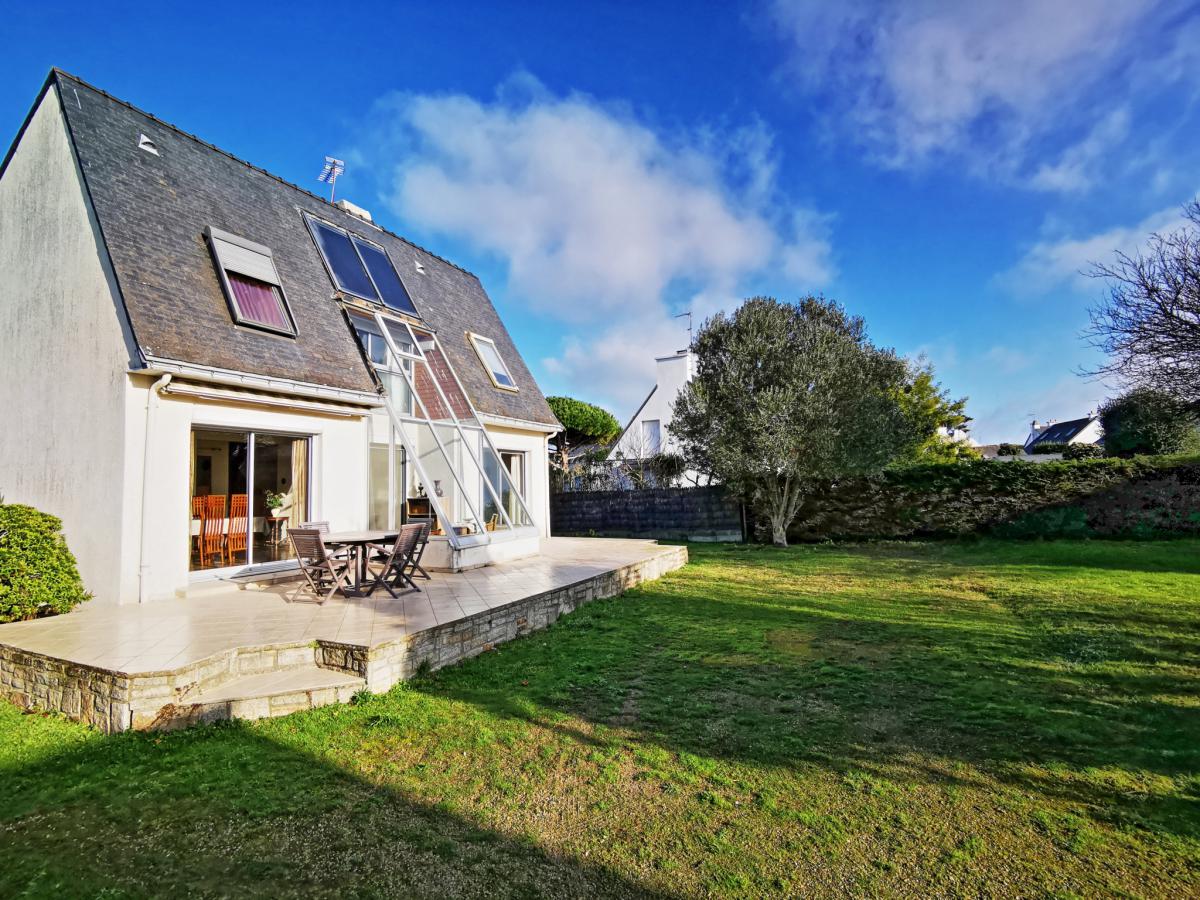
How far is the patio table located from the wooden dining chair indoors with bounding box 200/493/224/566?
218cm

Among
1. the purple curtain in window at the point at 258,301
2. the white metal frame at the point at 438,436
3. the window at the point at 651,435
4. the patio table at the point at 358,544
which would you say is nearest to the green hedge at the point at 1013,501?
the window at the point at 651,435

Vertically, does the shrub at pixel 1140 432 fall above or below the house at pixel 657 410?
below

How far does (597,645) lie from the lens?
730 centimetres

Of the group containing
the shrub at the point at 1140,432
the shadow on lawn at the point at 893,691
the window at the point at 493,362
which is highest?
the window at the point at 493,362

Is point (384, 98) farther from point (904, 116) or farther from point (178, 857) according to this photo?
point (178, 857)

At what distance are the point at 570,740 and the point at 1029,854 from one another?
2928 millimetres

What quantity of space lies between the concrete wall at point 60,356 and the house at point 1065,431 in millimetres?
53285

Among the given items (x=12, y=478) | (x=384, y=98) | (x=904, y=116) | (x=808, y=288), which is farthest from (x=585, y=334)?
(x=12, y=478)

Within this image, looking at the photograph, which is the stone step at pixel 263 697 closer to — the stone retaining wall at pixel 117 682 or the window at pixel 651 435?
the stone retaining wall at pixel 117 682

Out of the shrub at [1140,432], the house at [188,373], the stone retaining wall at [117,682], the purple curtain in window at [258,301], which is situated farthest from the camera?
the shrub at [1140,432]

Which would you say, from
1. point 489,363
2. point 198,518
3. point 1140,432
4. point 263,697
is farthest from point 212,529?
point 1140,432

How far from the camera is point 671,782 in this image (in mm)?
3900

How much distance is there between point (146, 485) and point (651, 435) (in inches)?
890

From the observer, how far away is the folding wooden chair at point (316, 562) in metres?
7.75
